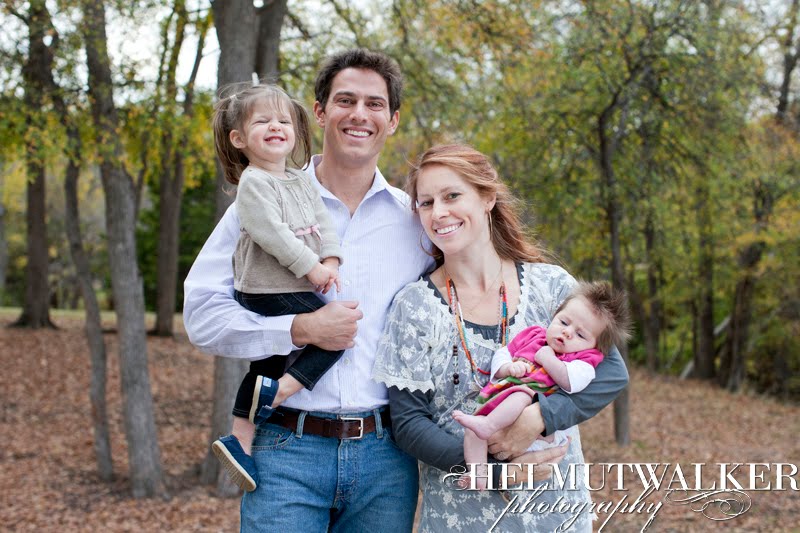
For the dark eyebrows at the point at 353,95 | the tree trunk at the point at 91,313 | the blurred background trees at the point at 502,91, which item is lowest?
the tree trunk at the point at 91,313

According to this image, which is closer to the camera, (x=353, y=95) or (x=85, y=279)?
(x=353, y=95)

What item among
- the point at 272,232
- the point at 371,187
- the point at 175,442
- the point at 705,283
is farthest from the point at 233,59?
the point at 705,283

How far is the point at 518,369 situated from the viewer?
2295mm

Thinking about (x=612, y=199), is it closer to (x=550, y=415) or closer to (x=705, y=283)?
(x=550, y=415)

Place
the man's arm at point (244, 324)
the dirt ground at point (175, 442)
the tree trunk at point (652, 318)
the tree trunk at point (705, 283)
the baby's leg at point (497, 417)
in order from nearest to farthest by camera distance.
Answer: the baby's leg at point (497, 417), the man's arm at point (244, 324), the dirt ground at point (175, 442), the tree trunk at point (705, 283), the tree trunk at point (652, 318)

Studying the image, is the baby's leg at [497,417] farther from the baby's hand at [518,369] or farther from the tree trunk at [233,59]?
the tree trunk at [233,59]

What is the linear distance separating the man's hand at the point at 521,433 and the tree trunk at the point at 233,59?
4.66m

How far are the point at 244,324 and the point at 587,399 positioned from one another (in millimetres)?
1125

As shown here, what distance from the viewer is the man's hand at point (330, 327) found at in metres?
2.43

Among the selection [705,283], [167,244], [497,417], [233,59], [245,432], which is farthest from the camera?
[705,283]

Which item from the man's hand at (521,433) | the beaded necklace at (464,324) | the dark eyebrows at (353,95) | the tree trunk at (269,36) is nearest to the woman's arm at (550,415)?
the man's hand at (521,433)

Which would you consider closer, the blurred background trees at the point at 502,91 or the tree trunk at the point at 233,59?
the tree trunk at the point at 233,59

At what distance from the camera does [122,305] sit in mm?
7945

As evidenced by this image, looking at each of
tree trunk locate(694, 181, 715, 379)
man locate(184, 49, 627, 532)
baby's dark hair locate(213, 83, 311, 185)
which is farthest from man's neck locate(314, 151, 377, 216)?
tree trunk locate(694, 181, 715, 379)
